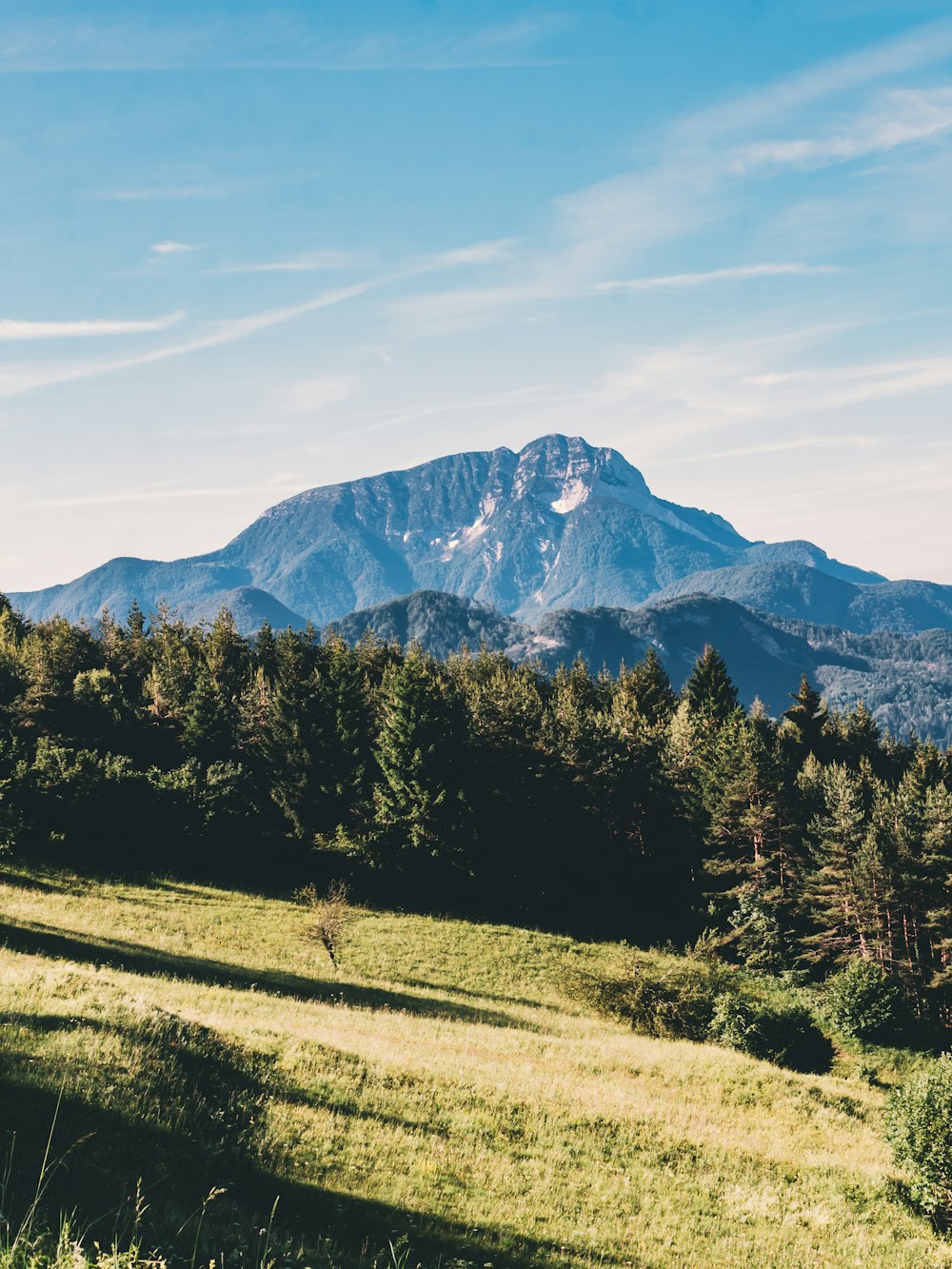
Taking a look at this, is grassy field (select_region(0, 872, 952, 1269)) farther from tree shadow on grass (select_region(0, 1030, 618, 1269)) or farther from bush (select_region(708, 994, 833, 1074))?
bush (select_region(708, 994, 833, 1074))

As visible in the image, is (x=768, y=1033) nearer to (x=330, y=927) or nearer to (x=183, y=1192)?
(x=330, y=927)

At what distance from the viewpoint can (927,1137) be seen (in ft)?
62.3

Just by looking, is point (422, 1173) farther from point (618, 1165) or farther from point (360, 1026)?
point (360, 1026)

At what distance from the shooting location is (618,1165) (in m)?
17.3

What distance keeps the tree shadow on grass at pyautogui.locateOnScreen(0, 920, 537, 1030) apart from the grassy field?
300mm

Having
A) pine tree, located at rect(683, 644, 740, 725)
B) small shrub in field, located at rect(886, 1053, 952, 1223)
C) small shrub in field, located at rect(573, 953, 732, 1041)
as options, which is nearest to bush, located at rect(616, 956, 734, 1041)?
small shrub in field, located at rect(573, 953, 732, 1041)

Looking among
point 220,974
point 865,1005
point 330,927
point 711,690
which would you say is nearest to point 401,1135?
point 220,974

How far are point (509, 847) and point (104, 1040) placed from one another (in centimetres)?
4960

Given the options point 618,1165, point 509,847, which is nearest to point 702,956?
point 509,847

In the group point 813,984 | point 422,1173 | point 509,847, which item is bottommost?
point 813,984

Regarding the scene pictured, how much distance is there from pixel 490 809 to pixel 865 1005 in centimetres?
2954

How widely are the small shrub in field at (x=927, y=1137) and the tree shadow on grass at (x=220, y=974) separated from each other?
15536 mm

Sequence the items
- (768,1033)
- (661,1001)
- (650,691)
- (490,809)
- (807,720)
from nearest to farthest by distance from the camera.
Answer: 1. (768,1033)
2. (661,1001)
3. (490,809)
4. (807,720)
5. (650,691)

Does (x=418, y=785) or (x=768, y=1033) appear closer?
(x=768, y=1033)
